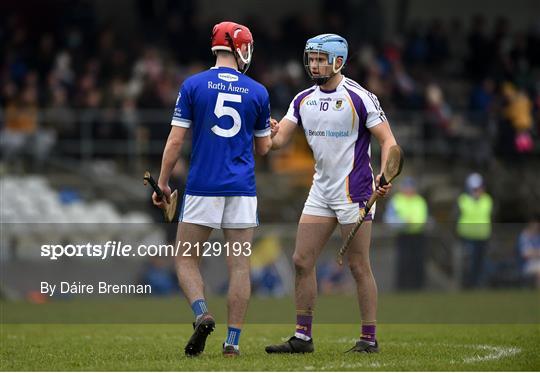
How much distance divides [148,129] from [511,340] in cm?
1283

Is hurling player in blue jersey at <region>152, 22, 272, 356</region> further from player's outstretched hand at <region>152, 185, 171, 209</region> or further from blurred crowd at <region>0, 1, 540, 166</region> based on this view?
blurred crowd at <region>0, 1, 540, 166</region>

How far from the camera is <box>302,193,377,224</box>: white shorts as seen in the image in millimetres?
10289

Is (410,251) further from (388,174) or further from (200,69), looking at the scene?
(388,174)

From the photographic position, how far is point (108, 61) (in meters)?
24.9

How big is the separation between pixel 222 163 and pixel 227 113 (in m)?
0.38

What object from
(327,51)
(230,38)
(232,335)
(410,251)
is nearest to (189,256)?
(232,335)

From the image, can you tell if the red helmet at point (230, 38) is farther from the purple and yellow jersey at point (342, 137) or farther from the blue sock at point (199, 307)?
the blue sock at point (199, 307)

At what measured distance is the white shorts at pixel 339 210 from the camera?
33.8 ft

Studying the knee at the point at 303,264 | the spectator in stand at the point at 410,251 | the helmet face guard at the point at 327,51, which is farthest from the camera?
the spectator in stand at the point at 410,251

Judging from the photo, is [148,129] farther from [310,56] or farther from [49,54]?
[310,56]

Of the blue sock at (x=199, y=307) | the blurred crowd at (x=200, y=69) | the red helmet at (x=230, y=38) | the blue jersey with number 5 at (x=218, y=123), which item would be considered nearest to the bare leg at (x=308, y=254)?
the blue jersey with number 5 at (x=218, y=123)

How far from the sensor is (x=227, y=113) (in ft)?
32.1

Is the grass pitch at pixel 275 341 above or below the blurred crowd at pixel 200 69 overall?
below

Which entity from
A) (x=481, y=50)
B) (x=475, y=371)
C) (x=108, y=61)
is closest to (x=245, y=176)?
(x=475, y=371)
